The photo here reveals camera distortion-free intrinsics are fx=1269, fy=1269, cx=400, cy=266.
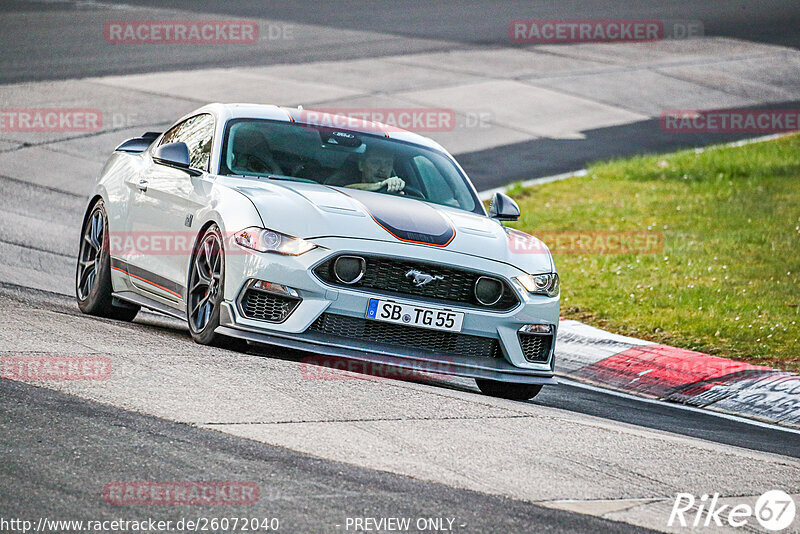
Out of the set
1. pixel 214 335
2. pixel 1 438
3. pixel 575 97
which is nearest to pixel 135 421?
pixel 1 438

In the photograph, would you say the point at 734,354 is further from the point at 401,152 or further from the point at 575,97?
the point at 575,97

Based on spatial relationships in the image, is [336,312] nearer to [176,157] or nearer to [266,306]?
[266,306]

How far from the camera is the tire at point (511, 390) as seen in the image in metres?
8.12

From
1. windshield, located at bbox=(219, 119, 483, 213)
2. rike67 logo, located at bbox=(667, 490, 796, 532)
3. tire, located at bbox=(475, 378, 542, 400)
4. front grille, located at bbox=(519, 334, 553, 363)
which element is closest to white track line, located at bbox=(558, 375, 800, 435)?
tire, located at bbox=(475, 378, 542, 400)

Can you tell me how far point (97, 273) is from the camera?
9195 millimetres

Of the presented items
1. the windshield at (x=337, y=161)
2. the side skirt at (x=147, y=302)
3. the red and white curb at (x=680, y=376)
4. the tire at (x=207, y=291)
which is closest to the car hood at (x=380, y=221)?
the windshield at (x=337, y=161)

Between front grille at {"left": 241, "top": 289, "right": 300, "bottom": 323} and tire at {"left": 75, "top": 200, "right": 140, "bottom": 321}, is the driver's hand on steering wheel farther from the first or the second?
tire at {"left": 75, "top": 200, "right": 140, "bottom": 321}

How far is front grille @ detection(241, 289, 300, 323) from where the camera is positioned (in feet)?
23.6

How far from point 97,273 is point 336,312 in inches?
108

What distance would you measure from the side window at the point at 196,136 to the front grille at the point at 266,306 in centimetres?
Result: 144

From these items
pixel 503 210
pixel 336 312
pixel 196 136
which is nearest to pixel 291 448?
pixel 336 312

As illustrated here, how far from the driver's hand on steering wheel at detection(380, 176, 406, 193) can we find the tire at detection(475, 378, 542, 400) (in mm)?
1413

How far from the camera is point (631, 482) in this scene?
5.76 meters

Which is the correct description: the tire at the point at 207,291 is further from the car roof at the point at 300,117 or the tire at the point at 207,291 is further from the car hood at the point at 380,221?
the car roof at the point at 300,117
